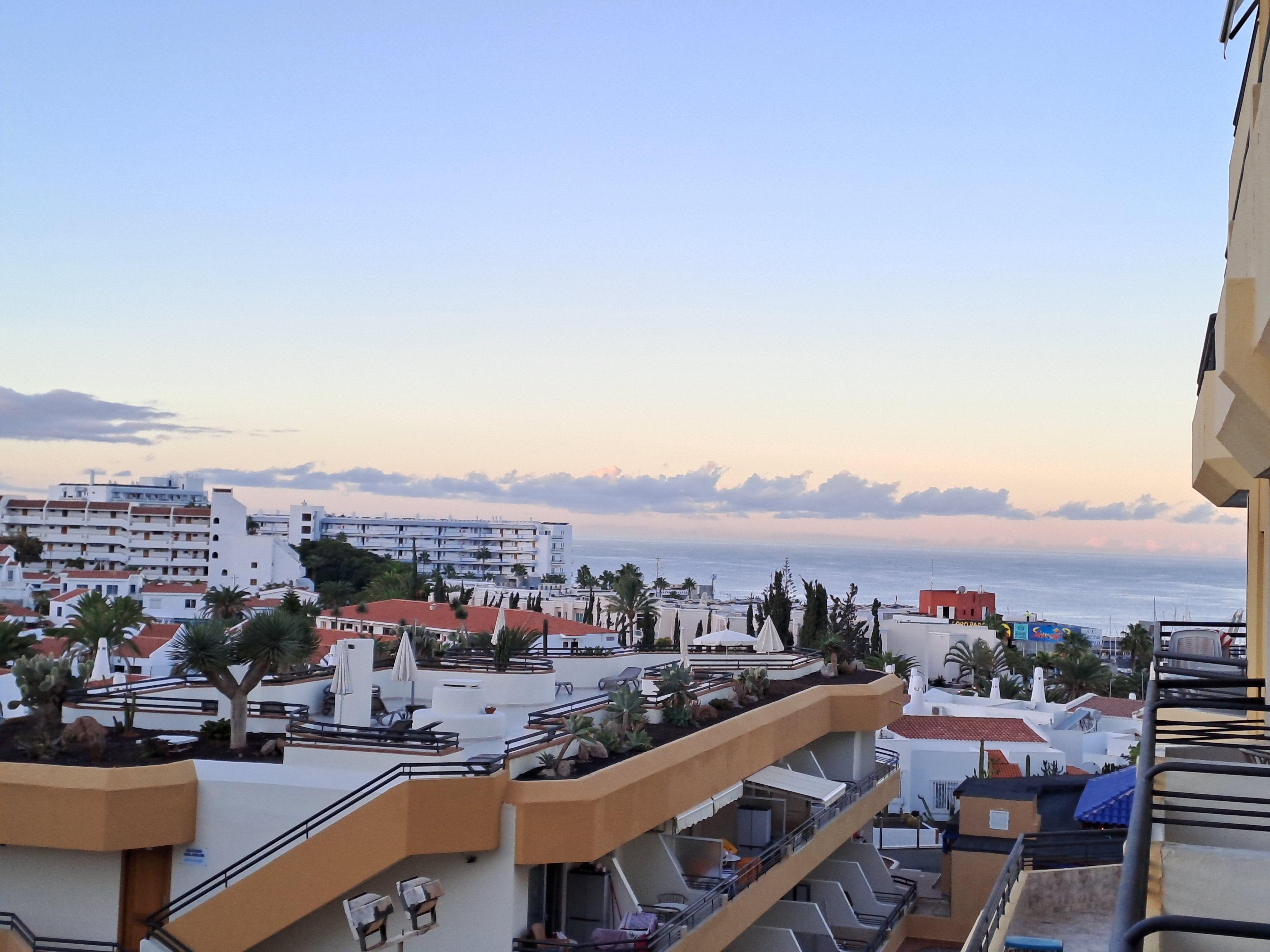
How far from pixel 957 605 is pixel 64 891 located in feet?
338

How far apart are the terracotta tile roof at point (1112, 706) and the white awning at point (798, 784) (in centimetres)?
3383

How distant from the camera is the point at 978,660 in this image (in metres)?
77.2

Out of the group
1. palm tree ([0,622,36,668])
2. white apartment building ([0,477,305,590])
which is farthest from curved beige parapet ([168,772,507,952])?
white apartment building ([0,477,305,590])

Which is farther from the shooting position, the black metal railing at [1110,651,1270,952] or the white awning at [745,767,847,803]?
the white awning at [745,767,847,803]

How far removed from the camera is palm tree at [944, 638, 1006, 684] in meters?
Result: 76.9

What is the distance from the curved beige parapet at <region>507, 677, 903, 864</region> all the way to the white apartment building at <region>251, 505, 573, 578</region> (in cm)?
14325

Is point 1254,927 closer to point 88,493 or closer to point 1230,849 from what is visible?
point 1230,849

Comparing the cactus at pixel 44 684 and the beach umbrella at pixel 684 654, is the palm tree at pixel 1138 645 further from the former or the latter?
the cactus at pixel 44 684

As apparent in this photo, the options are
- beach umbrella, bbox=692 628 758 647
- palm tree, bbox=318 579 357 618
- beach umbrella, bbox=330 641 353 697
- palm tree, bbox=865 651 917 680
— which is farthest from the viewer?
palm tree, bbox=318 579 357 618

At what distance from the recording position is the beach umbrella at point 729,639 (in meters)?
33.3

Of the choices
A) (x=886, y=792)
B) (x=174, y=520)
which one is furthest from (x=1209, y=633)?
(x=174, y=520)

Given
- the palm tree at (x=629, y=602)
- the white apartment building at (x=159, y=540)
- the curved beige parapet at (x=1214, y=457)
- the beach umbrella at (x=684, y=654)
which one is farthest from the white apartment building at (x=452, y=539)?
the curved beige parapet at (x=1214, y=457)

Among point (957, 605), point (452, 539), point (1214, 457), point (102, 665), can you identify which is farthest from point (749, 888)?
point (452, 539)

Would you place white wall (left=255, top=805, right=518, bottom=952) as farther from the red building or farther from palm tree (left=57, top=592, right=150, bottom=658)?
the red building
